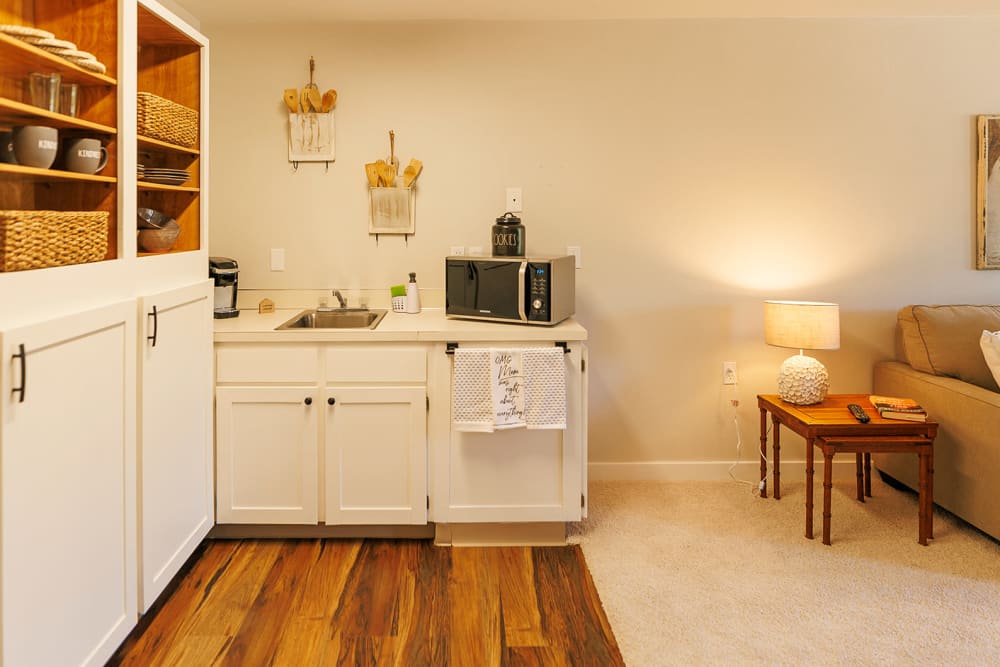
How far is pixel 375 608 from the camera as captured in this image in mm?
2439

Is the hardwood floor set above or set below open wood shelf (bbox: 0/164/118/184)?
below

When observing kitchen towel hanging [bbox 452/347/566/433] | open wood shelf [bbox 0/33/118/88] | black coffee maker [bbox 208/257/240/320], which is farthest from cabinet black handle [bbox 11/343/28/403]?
black coffee maker [bbox 208/257/240/320]

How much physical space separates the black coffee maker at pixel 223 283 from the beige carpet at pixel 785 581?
5.61 feet

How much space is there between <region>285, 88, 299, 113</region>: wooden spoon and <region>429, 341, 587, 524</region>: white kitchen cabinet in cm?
138

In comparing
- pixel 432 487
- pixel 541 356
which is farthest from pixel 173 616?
pixel 541 356

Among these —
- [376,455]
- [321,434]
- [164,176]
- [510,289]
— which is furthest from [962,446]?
[164,176]

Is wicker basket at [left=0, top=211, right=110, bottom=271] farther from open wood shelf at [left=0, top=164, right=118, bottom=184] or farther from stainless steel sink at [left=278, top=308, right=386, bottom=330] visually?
stainless steel sink at [left=278, top=308, right=386, bottom=330]

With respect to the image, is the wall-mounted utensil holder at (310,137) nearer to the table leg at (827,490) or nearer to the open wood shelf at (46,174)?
the open wood shelf at (46,174)

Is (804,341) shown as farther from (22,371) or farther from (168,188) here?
(22,371)

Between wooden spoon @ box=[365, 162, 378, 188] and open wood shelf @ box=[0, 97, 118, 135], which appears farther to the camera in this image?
wooden spoon @ box=[365, 162, 378, 188]

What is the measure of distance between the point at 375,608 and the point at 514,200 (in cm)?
190

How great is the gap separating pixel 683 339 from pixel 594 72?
1.29 m

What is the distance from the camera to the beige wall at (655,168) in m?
3.49

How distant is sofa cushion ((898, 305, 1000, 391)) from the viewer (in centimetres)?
320
